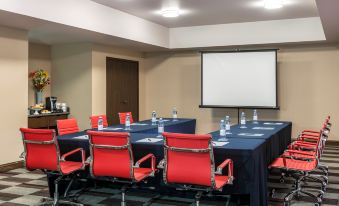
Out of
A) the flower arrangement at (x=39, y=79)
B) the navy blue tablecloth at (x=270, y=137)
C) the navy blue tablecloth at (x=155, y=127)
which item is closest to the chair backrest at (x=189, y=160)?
the navy blue tablecloth at (x=270, y=137)

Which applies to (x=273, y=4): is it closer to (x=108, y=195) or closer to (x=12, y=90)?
(x=108, y=195)

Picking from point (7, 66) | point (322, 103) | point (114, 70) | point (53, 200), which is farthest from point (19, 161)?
point (322, 103)

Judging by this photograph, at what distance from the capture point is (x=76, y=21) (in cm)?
594

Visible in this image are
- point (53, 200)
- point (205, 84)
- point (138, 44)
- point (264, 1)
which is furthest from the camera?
point (205, 84)

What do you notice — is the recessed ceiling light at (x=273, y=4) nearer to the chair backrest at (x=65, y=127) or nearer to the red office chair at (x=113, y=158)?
the chair backrest at (x=65, y=127)

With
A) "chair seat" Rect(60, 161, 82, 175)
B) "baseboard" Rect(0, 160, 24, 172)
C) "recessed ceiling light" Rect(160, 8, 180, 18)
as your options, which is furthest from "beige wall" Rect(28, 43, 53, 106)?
"chair seat" Rect(60, 161, 82, 175)

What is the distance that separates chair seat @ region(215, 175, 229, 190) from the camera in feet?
10.4

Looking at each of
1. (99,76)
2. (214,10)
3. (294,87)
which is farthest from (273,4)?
(99,76)

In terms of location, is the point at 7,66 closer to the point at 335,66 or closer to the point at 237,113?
the point at 237,113

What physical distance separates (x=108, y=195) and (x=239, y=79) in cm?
515

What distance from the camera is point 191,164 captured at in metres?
3.16

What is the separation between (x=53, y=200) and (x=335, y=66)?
6.92 m

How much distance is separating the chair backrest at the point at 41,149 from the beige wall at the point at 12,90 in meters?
2.35

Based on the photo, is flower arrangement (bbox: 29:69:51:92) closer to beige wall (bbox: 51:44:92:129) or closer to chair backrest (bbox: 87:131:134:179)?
beige wall (bbox: 51:44:92:129)
